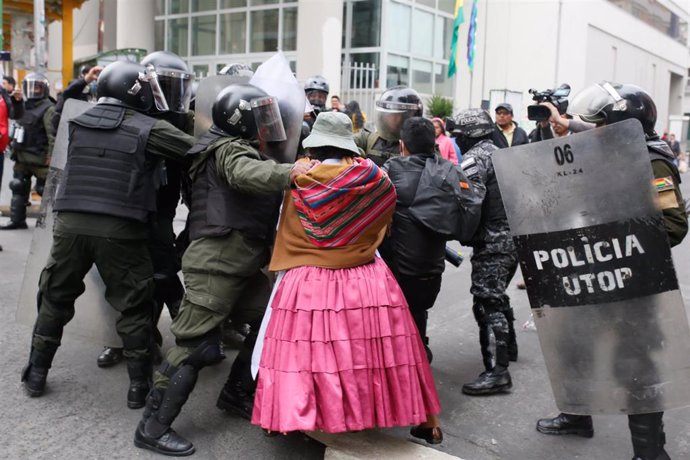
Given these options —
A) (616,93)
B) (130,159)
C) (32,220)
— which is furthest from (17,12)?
(616,93)

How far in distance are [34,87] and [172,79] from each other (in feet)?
17.7

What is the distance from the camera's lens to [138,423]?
3.67 metres

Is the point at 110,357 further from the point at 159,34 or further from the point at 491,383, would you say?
the point at 159,34

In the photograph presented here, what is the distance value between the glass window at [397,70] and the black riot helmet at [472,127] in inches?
574

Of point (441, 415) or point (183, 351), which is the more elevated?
point (183, 351)

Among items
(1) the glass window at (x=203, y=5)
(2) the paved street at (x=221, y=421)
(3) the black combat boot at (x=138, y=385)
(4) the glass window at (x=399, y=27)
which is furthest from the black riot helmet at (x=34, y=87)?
(1) the glass window at (x=203, y=5)

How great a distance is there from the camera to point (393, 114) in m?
4.89

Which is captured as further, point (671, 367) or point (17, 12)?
point (17, 12)

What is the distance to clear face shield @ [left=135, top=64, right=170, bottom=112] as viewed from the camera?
12.2 feet

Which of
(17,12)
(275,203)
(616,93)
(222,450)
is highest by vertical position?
(17,12)

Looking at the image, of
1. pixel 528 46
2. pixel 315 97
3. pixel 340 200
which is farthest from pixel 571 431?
pixel 528 46

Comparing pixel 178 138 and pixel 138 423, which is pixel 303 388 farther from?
pixel 178 138

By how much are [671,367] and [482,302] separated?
148 cm

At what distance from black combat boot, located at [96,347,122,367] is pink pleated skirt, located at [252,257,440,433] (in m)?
1.81
